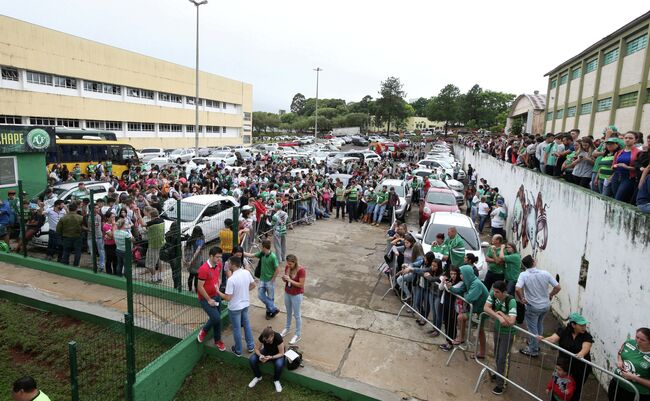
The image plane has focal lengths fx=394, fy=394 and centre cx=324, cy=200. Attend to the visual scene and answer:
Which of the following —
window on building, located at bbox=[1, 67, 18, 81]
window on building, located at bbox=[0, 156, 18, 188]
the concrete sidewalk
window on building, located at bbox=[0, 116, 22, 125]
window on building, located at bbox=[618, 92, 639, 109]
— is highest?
window on building, located at bbox=[1, 67, 18, 81]

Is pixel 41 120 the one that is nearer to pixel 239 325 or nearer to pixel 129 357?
pixel 239 325

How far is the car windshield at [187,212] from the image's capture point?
38.5 feet

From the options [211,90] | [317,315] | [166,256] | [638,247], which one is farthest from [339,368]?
[211,90]

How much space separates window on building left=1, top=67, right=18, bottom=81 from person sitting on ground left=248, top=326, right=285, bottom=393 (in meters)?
36.3

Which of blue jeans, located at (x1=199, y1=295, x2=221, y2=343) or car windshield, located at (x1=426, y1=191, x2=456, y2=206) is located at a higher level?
car windshield, located at (x1=426, y1=191, x2=456, y2=206)

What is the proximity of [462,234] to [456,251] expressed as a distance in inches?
83.9

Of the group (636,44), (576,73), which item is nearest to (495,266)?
(636,44)

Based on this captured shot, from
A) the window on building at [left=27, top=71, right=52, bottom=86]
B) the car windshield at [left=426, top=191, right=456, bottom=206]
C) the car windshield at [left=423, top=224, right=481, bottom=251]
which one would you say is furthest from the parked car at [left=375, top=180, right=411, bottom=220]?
the window on building at [left=27, top=71, right=52, bottom=86]

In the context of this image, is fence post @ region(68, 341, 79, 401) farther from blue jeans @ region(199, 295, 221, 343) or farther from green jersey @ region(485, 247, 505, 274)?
green jersey @ region(485, 247, 505, 274)

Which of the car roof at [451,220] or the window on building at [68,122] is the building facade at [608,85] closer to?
the car roof at [451,220]

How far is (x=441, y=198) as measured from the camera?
52.0 feet

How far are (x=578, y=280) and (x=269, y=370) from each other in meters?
5.78

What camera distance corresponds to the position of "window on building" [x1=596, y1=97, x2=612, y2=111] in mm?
24892

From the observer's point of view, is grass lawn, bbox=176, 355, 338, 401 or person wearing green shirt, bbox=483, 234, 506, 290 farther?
person wearing green shirt, bbox=483, 234, 506, 290
